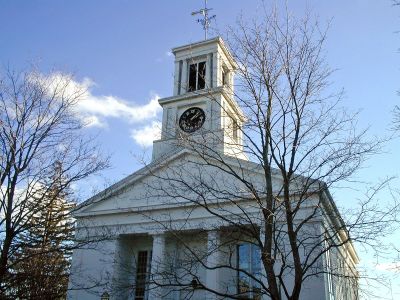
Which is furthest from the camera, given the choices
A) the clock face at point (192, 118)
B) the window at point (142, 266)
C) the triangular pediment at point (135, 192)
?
the clock face at point (192, 118)

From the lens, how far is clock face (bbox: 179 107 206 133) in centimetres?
2723

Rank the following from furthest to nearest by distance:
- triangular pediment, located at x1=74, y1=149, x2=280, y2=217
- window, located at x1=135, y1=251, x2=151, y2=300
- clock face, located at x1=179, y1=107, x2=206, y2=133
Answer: clock face, located at x1=179, y1=107, x2=206, y2=133 < triangular pediment, located at x1=74, y1=149, x2=280, y2=217 < window, located at x1=135, y1=251, x2=151, y2=300

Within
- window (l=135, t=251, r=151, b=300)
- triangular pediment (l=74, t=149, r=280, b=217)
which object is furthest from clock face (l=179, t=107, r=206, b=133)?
window (l=135, t=251, r=151, b=300)

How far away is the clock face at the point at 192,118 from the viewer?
27.2 meters

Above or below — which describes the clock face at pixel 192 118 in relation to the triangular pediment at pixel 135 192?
above

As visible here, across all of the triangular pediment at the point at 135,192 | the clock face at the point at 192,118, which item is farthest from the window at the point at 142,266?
the clock face at the point at 192,118

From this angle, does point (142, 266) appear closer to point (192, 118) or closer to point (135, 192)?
point (135, 192)

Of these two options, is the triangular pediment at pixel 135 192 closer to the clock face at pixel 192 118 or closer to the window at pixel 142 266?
the window at pixel 142 266

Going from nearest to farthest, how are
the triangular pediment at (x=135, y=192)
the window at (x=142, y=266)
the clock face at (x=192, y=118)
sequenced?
the window at (x=142, y=266), the triangular pediment at (x=135, y=192), the clock face at (x=192, y=118)

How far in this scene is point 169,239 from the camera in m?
20.8

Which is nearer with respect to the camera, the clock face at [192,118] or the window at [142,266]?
the window at [142,266]

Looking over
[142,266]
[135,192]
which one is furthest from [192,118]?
[142,266]

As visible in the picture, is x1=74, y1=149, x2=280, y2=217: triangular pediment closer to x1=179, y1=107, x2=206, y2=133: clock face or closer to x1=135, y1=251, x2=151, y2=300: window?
x1=135, y1=251, x2=151, y2=300: window

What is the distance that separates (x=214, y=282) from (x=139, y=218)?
483 cm
